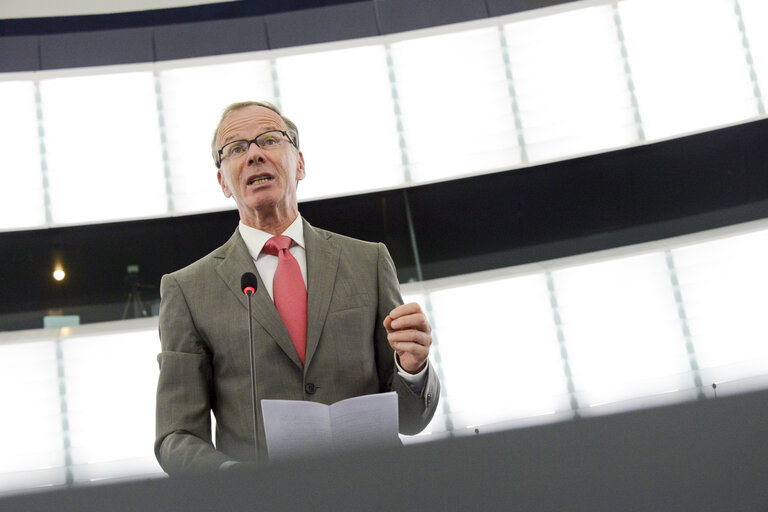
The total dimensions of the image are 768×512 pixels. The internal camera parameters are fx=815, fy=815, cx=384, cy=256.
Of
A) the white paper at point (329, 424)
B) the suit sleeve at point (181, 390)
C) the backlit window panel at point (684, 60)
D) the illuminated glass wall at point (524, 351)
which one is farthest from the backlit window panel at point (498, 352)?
the white paper at point (329, 424)

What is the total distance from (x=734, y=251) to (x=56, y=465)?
5.25 meters

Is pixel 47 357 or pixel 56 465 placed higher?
pixel 47 357

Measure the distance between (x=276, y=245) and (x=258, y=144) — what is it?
0.35m

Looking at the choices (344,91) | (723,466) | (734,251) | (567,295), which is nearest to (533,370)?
(567,295)

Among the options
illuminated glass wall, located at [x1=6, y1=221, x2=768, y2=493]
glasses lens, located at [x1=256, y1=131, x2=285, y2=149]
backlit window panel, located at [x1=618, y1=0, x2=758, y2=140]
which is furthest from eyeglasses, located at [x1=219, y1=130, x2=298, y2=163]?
backlit window panel, located at [x1=618, y1=0, x2=758, y2=140]

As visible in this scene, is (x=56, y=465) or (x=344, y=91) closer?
(x=56, y=465)

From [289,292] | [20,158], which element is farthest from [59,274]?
[289,292]

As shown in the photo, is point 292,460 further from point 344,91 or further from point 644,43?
point 644,43

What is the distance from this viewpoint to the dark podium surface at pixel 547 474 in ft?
2.13

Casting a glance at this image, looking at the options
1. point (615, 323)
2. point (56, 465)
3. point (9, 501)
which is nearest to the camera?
point (9, 501)

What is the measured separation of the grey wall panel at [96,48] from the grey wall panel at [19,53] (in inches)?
2.2

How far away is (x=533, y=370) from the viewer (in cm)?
609

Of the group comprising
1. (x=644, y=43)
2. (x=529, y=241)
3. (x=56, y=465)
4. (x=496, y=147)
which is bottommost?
(x=56, y=465)

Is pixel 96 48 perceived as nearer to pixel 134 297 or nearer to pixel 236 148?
pixel 134 297
